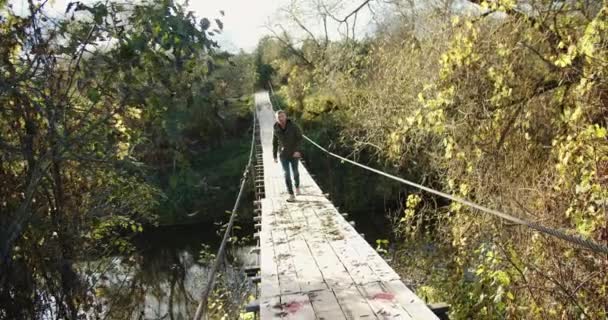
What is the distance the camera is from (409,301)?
8.83 feet

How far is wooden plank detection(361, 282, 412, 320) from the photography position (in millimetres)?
2521

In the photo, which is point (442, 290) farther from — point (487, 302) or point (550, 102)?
point (550, 102)

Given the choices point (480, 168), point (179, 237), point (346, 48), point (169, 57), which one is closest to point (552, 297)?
point (480, 168)

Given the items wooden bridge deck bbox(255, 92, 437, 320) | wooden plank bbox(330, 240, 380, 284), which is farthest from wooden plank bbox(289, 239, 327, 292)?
wooden plank bbox(330, 240, 380, 284)

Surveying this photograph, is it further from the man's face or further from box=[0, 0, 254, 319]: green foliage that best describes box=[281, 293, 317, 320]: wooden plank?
the man's face

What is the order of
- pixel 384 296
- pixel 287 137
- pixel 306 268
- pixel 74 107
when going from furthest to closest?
pixel 287 137 → pixel 306 268 → pixel 384 296 → pixel 74 107

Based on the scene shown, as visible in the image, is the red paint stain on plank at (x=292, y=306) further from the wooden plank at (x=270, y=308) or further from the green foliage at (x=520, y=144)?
the green foliage at (x=520, y=144)

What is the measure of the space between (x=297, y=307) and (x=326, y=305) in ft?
0.53

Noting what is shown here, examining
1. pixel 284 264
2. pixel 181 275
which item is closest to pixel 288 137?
pixel 284 264

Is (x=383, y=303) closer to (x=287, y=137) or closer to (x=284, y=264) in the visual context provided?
(x=284, y=264)

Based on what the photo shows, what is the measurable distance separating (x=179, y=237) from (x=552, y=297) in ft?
43.9

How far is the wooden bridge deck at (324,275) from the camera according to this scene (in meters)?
2.62

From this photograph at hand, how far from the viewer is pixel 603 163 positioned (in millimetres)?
3051

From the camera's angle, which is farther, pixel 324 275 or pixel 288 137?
pixel 288 137
